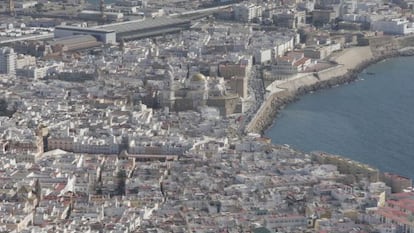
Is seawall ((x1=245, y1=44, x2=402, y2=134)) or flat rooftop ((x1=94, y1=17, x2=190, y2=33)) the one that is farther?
flat rooftop ((x1=94, y1=17, x2=190, y2=33))

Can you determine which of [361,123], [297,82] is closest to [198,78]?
[361,123]

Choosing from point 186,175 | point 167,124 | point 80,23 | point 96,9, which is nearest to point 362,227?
point 186,175

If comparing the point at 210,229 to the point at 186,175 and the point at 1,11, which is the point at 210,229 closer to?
the point at 186,175

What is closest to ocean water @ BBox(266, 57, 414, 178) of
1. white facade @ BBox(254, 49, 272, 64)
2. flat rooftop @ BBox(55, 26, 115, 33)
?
white facade @ BBox(254, 49, 272, 64)

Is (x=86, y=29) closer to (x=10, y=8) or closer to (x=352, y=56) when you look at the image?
(x=10, y=8)

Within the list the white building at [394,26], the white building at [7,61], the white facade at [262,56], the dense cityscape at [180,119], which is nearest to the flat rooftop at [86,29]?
the dense cityscape at [180,119]

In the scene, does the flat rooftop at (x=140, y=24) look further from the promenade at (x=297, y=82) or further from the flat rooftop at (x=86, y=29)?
the promenade at (x=297, y=82)

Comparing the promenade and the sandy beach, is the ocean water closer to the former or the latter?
the promenade
